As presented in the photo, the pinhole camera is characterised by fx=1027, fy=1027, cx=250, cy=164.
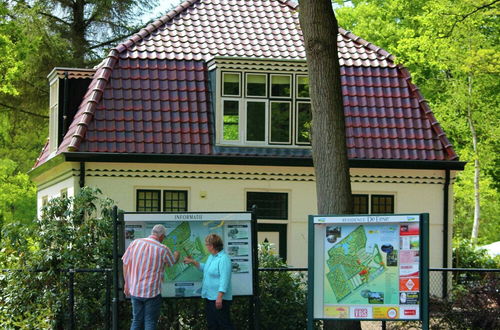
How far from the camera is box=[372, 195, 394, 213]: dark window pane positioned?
25922mm

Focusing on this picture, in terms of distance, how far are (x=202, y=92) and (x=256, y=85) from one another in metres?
1.36

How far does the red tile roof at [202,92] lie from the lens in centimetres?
2436

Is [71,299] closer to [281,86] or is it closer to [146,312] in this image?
[146,312]

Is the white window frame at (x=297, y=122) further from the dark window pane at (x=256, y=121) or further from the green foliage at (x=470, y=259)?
the green foliage at (x=470, y=259)

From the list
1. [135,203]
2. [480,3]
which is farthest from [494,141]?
[135,203]

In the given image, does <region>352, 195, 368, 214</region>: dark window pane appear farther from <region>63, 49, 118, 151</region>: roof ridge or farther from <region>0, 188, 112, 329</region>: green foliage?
<region>0, 188, 112, 329</region>: green foliage

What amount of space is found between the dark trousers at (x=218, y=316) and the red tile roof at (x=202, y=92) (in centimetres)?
979

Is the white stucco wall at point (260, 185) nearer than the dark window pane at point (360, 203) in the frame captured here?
Yes

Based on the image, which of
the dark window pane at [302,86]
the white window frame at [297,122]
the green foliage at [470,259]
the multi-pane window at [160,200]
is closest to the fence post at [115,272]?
the multi-pane window at [160,200]

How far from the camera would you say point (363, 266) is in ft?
45.9

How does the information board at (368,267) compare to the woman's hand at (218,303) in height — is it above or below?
above

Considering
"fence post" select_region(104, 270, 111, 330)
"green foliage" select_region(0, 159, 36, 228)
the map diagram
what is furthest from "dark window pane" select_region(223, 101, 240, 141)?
"green foliage" select_region(0, 159, 36, 228)

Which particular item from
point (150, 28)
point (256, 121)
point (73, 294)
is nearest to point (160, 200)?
point (256, 121)

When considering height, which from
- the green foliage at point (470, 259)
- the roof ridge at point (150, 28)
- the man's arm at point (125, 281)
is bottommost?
the green foliage at point (470, 259)
